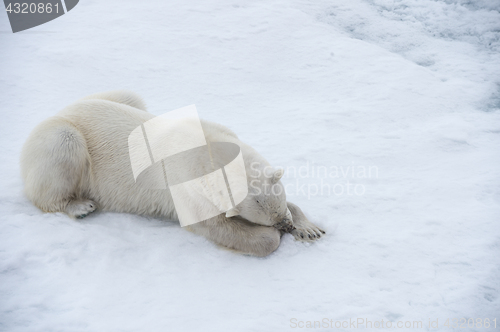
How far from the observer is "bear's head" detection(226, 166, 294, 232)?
9.54 feet

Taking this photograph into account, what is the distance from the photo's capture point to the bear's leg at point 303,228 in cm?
327

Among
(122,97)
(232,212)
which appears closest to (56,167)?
(122,97)

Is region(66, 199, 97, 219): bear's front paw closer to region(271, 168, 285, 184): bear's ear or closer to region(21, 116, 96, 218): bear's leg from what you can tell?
region(21, 116, 96, 218): bear's leg

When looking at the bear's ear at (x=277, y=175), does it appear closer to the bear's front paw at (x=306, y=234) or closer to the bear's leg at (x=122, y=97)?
the bear's front paw at (x=306, y=234)

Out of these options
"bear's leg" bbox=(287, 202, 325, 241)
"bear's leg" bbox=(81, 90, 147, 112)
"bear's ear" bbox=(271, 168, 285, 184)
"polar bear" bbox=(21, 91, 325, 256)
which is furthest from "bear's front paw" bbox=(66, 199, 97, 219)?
"bear's leg" bbox=(287, 202, 325, 241)

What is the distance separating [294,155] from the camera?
4.43 metres

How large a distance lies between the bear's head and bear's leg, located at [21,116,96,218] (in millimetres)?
1374

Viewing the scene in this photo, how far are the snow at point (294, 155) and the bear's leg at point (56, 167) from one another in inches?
5.8

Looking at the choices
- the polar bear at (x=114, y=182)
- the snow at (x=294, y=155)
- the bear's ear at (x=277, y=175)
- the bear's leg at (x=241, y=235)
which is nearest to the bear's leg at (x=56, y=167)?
the polar bear at (x=114, y=182)

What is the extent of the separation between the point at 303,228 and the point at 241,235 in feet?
1.91

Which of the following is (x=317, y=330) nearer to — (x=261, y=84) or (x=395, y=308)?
(x=395, y=308)

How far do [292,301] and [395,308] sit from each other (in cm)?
70

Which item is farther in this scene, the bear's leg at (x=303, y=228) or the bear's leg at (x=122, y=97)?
the bear's leg at (x=122, y=97)

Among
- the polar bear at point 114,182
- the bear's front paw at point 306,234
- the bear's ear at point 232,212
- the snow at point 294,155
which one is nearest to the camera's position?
the snow at point 294,155
